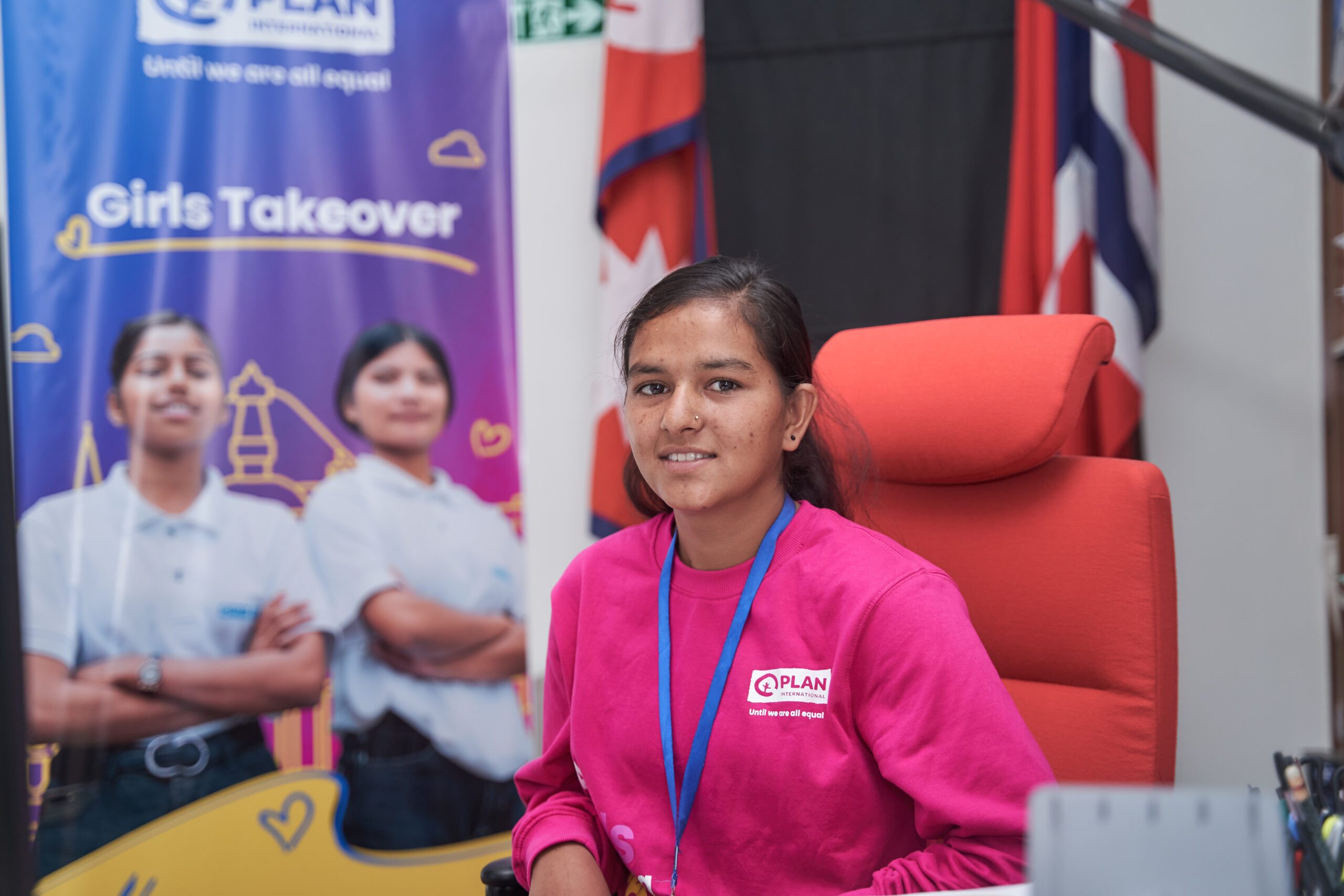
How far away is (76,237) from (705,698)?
191cm

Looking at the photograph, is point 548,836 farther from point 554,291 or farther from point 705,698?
point 554,291

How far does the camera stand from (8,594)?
1.55 ft

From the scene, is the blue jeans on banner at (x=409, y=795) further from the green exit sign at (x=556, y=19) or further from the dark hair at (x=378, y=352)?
the green exit sign at (x=556, y=19)

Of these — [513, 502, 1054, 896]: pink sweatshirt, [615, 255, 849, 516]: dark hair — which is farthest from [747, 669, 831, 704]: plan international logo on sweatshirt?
[615, 255, 849, 516]: dark hair

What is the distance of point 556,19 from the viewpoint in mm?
2461

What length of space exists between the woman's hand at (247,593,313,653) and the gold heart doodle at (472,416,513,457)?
0.54 meters

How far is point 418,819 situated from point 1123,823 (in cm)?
211

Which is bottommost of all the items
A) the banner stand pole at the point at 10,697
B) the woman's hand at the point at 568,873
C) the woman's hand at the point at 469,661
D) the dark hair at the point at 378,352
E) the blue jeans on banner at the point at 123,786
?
the blue jeans on banner at the point at 123,786

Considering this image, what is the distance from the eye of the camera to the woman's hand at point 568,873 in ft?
3.62

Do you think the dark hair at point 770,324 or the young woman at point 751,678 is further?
the dark hair at point 770,324

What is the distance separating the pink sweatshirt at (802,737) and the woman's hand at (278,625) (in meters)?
1.28

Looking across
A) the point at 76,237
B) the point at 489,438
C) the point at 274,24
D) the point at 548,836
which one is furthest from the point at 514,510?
the point at 548,836

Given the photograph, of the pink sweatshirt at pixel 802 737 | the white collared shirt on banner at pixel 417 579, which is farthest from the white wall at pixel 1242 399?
the white collared shirt on banner at pixel 417 579

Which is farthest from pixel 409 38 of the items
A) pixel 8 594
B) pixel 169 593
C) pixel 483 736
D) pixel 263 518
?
pixel 8 594
